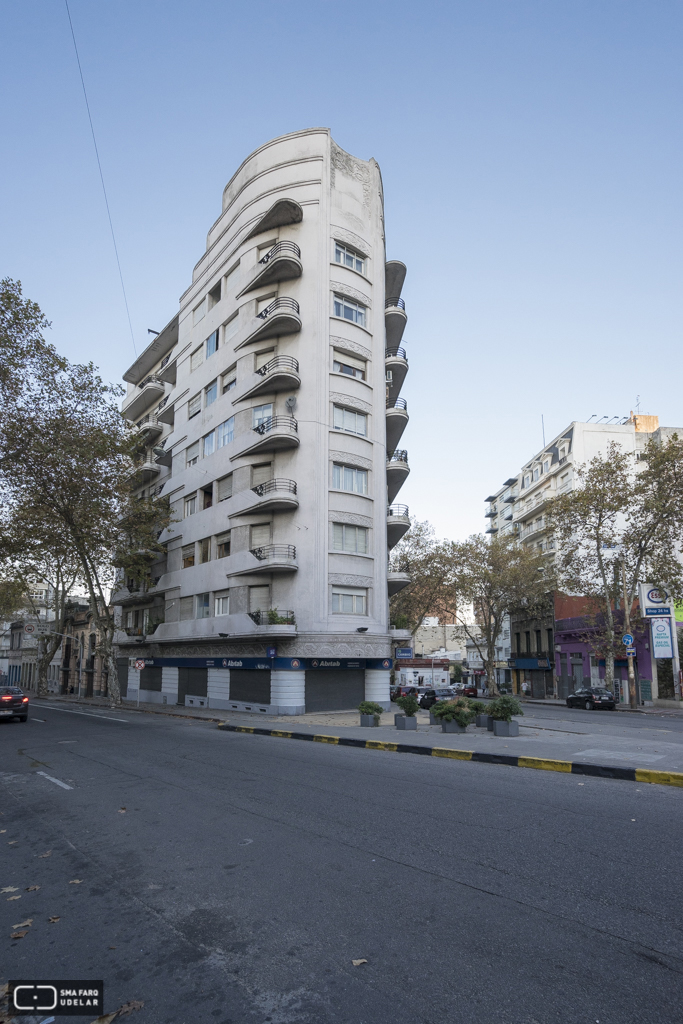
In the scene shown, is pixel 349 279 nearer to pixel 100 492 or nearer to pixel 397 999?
pixel 100 492

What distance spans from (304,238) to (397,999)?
32534mm

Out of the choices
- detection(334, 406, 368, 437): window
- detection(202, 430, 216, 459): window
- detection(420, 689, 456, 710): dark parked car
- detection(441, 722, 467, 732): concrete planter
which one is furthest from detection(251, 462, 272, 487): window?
detection(420, 689, 456, 710): dark parked car

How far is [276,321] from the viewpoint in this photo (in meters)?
29.8

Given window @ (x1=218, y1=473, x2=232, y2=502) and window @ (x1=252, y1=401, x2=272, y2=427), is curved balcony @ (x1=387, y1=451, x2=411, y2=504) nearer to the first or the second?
window @ (x1=252, y1=401, x2=272, y2=427)

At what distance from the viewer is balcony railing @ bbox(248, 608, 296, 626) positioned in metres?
27.0

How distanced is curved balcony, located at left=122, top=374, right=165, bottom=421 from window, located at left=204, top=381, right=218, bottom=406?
904 cm

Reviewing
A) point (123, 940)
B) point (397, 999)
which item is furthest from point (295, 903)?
point (397, 999)

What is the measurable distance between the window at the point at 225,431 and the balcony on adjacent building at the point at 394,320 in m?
10.6

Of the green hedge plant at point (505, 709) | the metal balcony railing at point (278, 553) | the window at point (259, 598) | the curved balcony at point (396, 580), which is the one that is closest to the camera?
the green hedge plant at point (505, 709)

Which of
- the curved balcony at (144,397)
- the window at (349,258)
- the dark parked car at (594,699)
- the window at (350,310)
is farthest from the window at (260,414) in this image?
the dark parked car at (594,699)

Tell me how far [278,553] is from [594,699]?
20.9 meters

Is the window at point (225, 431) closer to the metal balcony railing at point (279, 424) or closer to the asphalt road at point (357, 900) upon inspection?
the metal balcony railing at point (279, 424)

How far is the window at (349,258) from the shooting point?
3192 centimetres

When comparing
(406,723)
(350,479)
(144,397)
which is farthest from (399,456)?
(144,397)
